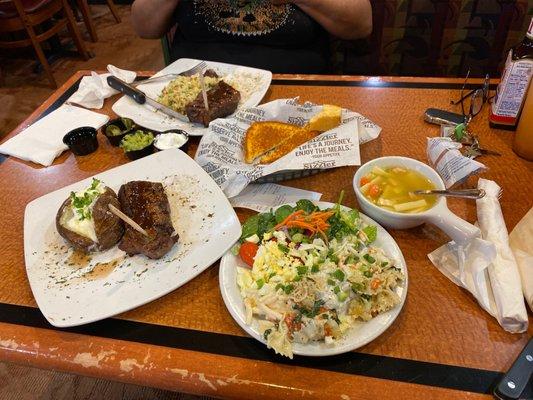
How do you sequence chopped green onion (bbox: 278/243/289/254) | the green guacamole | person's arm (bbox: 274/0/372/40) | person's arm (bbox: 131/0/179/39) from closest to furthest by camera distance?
chopped green onion (bbox: 278/243/289/254)
the green guacamole
person's arm (bbox: 274/0/372/40)
person's arm (bbox: 131/0/179/39)

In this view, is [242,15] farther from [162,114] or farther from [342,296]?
[342,296]

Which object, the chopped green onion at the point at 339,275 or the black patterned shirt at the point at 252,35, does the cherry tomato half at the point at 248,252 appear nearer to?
the chopped green onion at the point at 339,275

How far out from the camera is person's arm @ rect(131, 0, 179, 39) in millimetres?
2387

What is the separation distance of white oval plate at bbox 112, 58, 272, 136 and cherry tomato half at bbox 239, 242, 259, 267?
29.3 inches

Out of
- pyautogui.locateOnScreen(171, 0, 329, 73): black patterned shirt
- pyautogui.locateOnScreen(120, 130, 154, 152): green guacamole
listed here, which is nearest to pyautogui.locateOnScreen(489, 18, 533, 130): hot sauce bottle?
pyautogui.locateOnScreen(171, 0, 329, 73): black patterned shirt

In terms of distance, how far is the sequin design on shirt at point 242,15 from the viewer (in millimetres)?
2289

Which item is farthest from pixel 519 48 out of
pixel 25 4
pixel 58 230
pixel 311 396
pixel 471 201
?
pixel 25 4

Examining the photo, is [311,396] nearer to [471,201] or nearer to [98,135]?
[471,201]

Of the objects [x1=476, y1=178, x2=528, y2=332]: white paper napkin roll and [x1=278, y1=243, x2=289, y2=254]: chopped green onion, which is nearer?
[x1=476, y1=178, x2=528, y2=332]: white paper napkin roll

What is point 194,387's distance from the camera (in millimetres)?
989

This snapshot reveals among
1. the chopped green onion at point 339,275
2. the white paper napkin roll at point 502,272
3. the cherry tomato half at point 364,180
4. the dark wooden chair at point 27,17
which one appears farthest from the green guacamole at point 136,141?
the dark wooden chair at point 27,17

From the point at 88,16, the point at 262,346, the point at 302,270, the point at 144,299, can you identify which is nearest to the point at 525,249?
the point at 302,270

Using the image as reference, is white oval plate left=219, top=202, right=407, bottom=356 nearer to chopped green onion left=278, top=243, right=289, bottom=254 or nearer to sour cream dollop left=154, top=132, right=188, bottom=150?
chopped green onion left=278, top=243, right=289, bottom=254

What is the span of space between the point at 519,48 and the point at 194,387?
5.06 ft
